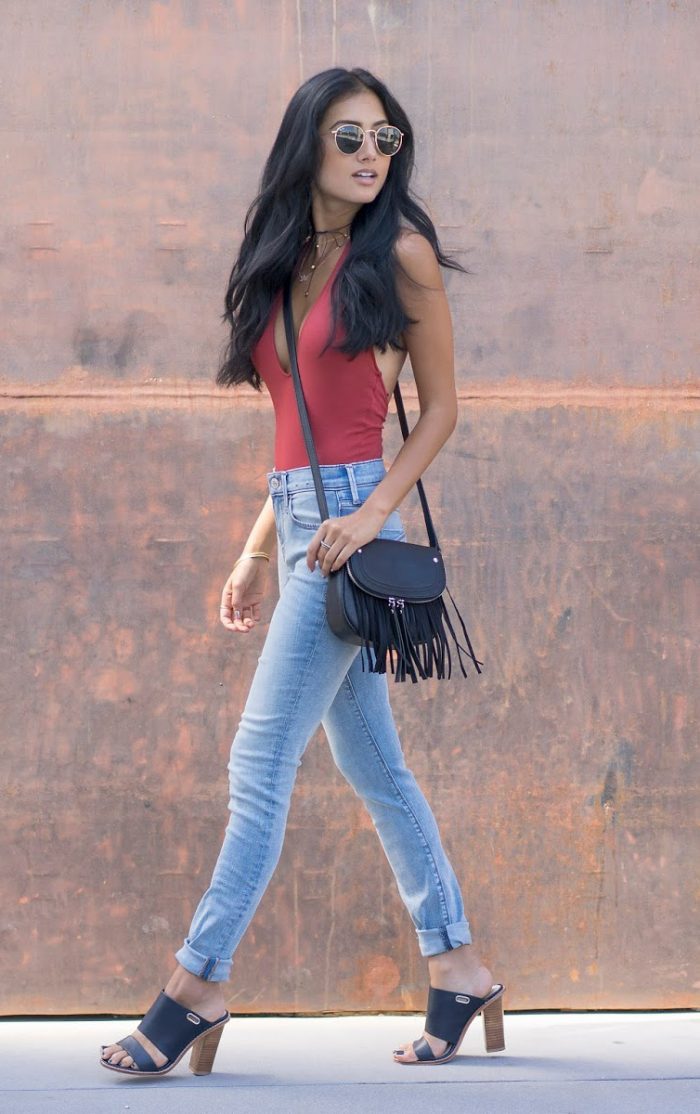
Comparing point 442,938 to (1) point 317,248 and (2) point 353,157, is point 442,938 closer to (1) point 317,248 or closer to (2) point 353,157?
(1) point 317,248

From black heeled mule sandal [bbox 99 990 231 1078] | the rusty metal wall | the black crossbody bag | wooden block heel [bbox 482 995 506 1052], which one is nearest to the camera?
the black crossbody bag

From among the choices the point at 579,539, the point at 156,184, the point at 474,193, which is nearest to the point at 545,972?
the point at 579,539

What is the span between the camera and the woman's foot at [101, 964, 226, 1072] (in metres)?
2.55

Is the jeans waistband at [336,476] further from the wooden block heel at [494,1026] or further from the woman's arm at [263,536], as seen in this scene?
the wooden block heel at [494,1026]

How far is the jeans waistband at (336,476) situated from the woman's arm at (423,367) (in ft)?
0.14

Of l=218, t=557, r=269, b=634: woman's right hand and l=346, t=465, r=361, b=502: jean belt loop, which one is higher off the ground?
l=346, t=465, r=361, b=502: jean belt loop

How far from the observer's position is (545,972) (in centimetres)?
331

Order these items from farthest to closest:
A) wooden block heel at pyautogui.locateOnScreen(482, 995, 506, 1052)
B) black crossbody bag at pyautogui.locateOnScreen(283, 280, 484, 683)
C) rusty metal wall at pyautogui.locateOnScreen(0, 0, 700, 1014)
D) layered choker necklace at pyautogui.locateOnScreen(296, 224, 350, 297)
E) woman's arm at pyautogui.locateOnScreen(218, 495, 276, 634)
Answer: rusty metal wall at pyautogui.locateOnScreen(0, 0, 700, 1014), woman's arm at pyautogui.locateOnScreen(218, 495, 276, 634), wooden block heel at pyautogui.locateOnScreen(482, 995, 506, 1052), layered choker necklace at pyautogui.locateOnScreen(296, 224, 350, 297), black crossbody bag at pyautogui.locateOnScreen(283, 280, 484, 683)

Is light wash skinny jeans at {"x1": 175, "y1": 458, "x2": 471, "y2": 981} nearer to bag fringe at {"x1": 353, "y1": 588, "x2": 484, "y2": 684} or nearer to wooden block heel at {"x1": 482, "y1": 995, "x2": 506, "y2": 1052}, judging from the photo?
bag fringe at {"x1": 353, "y1": 588, "x2": 484, "y2": 684}

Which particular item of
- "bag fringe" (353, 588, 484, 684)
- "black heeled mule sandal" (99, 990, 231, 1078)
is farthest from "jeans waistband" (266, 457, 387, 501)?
"black heeled mule sandal" (99, 990, 231, 1078)

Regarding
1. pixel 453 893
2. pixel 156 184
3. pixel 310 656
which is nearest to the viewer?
pixel 310 656

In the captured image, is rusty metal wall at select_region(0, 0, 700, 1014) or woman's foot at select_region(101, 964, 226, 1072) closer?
woman's foot at select_region(101, 964, 226, 1072)

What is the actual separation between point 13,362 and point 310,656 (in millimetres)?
1260

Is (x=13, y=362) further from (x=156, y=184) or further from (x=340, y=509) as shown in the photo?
(x=340, y=509)
